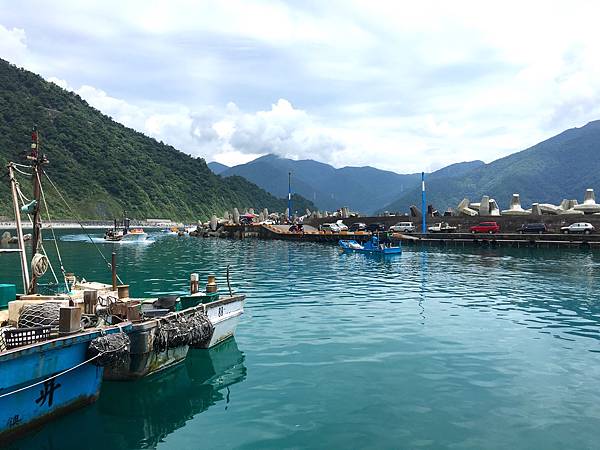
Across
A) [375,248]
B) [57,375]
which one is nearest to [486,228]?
[375,248]

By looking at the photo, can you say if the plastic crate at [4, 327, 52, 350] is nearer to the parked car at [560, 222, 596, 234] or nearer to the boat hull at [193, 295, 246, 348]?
the boat hull at [193, 295, 246, 348]

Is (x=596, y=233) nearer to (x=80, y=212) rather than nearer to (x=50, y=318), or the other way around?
(x=50, y=318)

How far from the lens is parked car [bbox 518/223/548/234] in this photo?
81.8 meters

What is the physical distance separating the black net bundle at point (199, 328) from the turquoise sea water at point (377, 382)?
1.14 metres

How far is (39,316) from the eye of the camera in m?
13.8

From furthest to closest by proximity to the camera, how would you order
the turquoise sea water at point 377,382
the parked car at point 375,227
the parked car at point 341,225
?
the parked car at point 341,225, the parked car at point 375,227, the turquoise sea water at point 377,382

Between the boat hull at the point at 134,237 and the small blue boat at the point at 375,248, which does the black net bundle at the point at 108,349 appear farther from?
the boat hull at the point at 134,237

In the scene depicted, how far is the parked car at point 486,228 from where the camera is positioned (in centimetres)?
8656

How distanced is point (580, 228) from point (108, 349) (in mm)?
83094

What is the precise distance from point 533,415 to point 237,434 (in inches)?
334

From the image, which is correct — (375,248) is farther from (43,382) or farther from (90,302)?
(43,382)

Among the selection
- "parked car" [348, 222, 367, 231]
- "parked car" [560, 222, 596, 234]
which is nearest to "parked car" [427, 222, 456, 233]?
"parked car" [348, 222, 367, 231]

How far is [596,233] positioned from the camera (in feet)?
252

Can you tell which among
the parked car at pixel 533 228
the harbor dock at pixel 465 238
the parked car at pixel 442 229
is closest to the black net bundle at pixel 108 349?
the harbor dock at pixel 465 238
